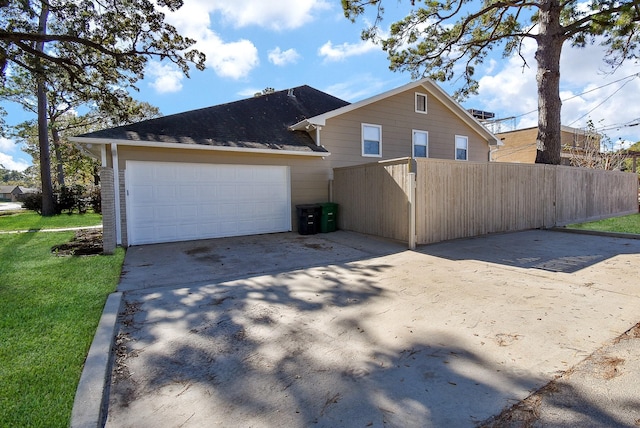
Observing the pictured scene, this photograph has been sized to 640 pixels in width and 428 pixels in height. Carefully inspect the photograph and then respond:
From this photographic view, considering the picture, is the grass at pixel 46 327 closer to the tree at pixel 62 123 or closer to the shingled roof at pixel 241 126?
the shingled roof at pixel 241 126

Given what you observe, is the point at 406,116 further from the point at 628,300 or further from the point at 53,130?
the point at 53,130

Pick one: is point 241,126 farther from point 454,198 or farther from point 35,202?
point 35,202

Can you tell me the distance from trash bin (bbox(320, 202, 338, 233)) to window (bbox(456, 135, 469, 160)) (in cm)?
721

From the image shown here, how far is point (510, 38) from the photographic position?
13641 millimetres

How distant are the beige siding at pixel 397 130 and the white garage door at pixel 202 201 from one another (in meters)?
2.36

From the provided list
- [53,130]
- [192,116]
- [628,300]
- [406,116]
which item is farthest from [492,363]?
[53,130]

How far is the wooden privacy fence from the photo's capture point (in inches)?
327

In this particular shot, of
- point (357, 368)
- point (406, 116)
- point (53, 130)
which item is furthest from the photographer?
point (53, 130)

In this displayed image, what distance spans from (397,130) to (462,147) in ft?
12.8

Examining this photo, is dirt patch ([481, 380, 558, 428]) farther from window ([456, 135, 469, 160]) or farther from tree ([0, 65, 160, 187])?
tree ([0, 65, 160, 187])

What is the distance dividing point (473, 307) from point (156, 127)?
9163mm

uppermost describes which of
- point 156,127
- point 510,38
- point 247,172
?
point 510,38

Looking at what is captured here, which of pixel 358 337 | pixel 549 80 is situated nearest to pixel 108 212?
pixel 358 337

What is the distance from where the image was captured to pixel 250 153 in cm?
1012
